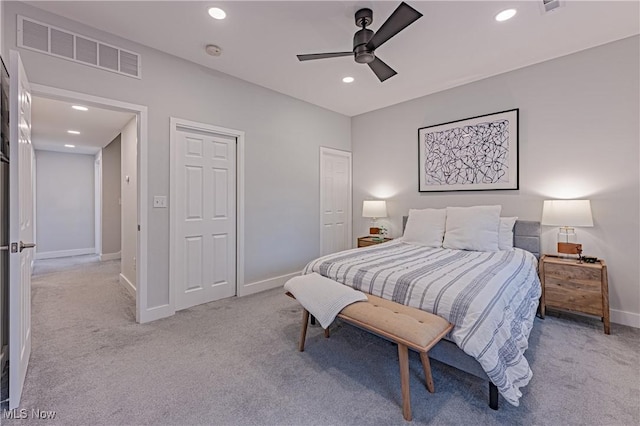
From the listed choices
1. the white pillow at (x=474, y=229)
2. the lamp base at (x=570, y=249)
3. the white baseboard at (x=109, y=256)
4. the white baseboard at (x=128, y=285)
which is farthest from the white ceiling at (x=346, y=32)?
the white baseboard at (x=109, y=256)

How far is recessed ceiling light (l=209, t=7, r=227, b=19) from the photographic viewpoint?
2.30 meters

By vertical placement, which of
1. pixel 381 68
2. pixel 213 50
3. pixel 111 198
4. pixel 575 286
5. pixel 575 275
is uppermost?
pixel 213 50

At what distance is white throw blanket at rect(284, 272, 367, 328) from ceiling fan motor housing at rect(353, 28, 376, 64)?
5.88 feet

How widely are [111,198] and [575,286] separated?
774cm

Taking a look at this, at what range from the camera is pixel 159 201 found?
2934mm

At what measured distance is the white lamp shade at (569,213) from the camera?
2.72 m

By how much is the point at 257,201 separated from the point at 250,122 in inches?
40.0

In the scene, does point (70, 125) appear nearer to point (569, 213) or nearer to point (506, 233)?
point (506, 233)

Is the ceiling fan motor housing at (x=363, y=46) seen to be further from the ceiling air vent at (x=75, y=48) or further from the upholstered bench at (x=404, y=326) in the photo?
the ceiling air vent at (x=75, y=48)

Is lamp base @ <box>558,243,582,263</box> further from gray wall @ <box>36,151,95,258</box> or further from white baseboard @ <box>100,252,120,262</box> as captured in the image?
gray wall @ <box>36,151,95,258</box>

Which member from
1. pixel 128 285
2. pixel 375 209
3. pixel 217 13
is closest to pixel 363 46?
pixel 217 13

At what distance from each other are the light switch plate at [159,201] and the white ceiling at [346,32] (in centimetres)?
148

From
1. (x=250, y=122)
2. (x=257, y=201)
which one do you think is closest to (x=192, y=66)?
(x=250, y=122)

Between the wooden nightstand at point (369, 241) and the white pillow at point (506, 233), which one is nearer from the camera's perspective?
the white pillow at point (506, 233)
